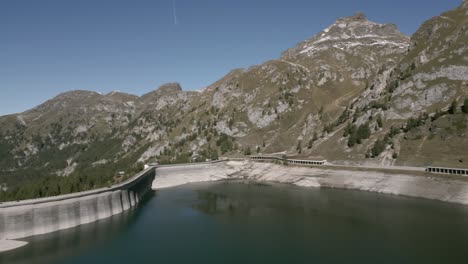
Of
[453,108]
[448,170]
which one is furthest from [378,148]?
[448,170]

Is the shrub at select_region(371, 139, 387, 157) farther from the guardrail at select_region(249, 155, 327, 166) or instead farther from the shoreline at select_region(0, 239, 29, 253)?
the shoreline at select_region(0, 239, 29, 253)

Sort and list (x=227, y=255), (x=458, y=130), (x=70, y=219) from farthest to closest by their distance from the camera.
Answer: (x=458, y=130), (x=70, y=219), (x=227, y=255)

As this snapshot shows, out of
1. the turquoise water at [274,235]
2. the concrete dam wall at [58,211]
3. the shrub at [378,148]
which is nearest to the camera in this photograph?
the turquoise water at [274,235]

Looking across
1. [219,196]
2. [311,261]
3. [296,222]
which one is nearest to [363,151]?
[219,196]

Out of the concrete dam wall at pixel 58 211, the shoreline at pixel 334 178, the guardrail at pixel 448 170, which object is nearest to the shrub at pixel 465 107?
the guardrail at pixel 448 170

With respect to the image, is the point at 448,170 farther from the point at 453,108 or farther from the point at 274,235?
the point at 274,235

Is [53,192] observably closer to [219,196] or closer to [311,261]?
[219,196]

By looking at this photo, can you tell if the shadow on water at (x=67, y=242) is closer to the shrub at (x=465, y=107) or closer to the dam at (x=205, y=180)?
the dam at (x=205, y=180)
